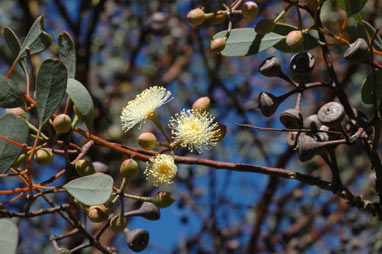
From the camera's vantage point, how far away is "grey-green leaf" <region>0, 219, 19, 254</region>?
0.76 metres

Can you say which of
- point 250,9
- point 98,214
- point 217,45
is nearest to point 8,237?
point 98,214

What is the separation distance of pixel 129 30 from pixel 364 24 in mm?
3081

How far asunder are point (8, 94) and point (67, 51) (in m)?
0.19

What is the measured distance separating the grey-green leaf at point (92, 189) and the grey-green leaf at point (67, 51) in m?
0.27

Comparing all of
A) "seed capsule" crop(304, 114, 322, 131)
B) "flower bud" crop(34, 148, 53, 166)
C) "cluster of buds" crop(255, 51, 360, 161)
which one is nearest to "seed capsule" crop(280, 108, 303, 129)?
"cluster of buds" crop(255, 51, 360, 161)

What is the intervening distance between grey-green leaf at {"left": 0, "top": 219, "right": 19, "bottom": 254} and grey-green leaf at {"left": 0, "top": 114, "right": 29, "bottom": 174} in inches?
5.5

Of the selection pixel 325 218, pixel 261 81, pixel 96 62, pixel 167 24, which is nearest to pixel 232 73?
pixel 261 81

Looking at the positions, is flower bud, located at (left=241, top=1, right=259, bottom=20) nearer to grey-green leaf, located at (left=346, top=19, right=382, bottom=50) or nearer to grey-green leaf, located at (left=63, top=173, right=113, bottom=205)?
grey-green leaf, located at (left=346, top=19, right=382, bottom=50)

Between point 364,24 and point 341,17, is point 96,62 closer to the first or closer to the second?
point 341,17

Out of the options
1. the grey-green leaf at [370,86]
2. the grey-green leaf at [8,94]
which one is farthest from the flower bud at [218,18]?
the grey-green leaf at [8,94]

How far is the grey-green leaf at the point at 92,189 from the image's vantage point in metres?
0.89

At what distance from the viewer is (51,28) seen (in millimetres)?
3969

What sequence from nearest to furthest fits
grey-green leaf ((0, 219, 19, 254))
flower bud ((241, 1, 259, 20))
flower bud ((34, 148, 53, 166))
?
grey-green leaf ((0, 219, 19, 254)), flower bud ((34, 148, 53, 166)), flower bud ((241, 1, 259, 20))

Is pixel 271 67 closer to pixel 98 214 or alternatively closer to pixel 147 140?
pixel 147 140
